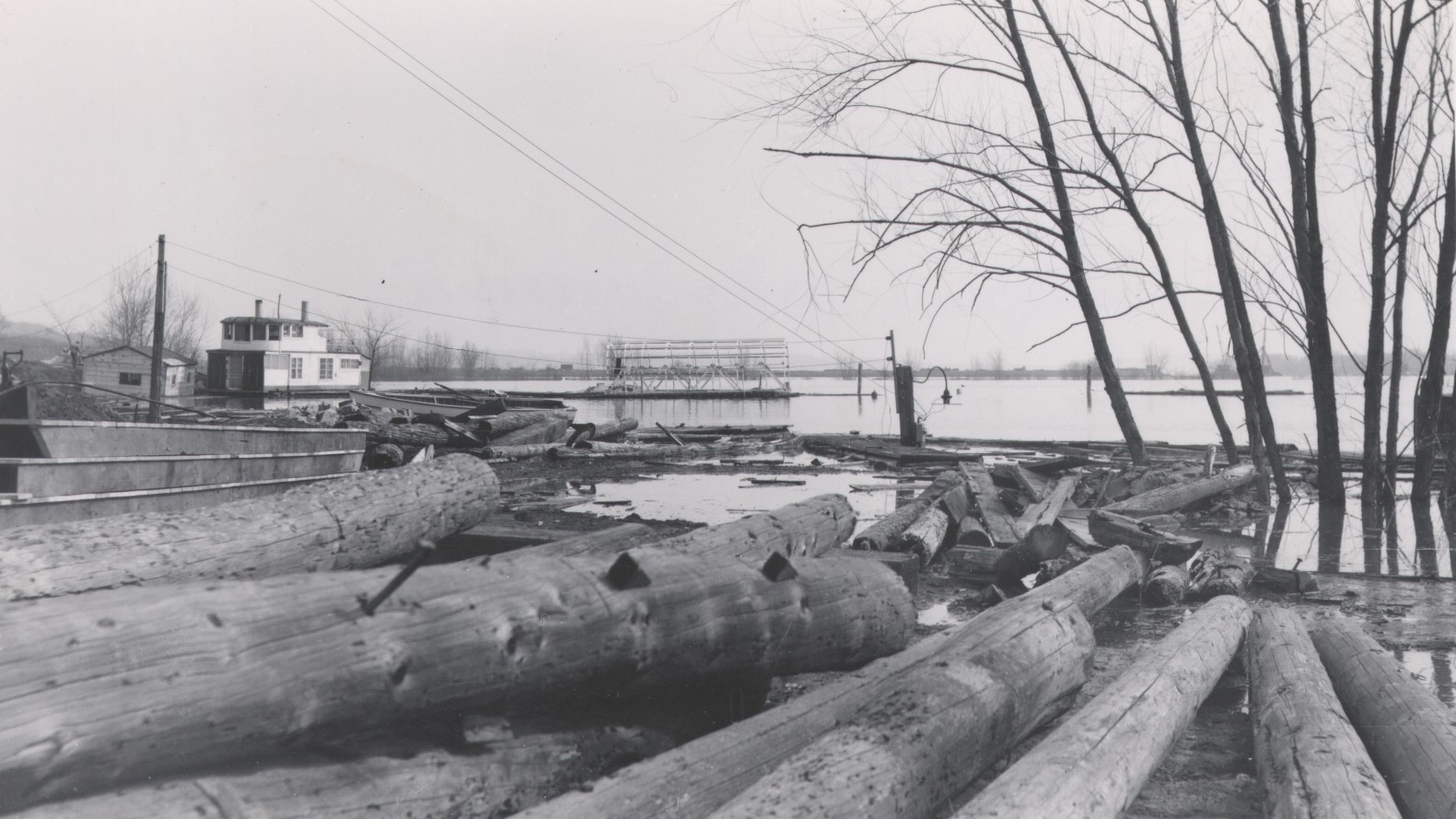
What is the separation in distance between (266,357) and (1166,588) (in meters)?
63.3

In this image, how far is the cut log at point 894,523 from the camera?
25.7 ft

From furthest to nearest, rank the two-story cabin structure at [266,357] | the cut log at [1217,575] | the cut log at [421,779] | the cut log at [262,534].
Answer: the two-story cabin structure at [266,357] → the cut log at [1217,575] → the cut log at [262,534] → the cut log at [421,779]

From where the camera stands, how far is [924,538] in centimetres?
826

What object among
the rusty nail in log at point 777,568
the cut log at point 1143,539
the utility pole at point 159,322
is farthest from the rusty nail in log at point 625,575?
the utility pole at point 159,322

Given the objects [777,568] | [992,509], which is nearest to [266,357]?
[992,509]

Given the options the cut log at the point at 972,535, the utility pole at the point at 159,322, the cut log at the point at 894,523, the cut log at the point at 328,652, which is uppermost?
the utility pole at the point at 159,322

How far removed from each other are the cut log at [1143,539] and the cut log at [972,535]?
110cm

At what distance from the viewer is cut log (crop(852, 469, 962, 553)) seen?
7.85 metres

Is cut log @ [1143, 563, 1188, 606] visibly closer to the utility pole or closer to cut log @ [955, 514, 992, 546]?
cut log @ [955, 514, 992, 546]

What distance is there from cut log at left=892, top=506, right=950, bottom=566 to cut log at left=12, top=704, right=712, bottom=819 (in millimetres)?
5049

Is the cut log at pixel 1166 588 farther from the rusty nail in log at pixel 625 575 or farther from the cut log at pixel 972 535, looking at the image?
the rusty nail in log at pixel 625 575

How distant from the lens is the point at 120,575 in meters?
3.34

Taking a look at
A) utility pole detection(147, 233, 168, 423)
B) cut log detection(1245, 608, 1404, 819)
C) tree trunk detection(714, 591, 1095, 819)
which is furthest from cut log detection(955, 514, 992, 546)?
utility pole detection(147, 233, 168, 423)

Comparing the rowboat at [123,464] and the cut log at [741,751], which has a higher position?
the rowboat at [123,464]
